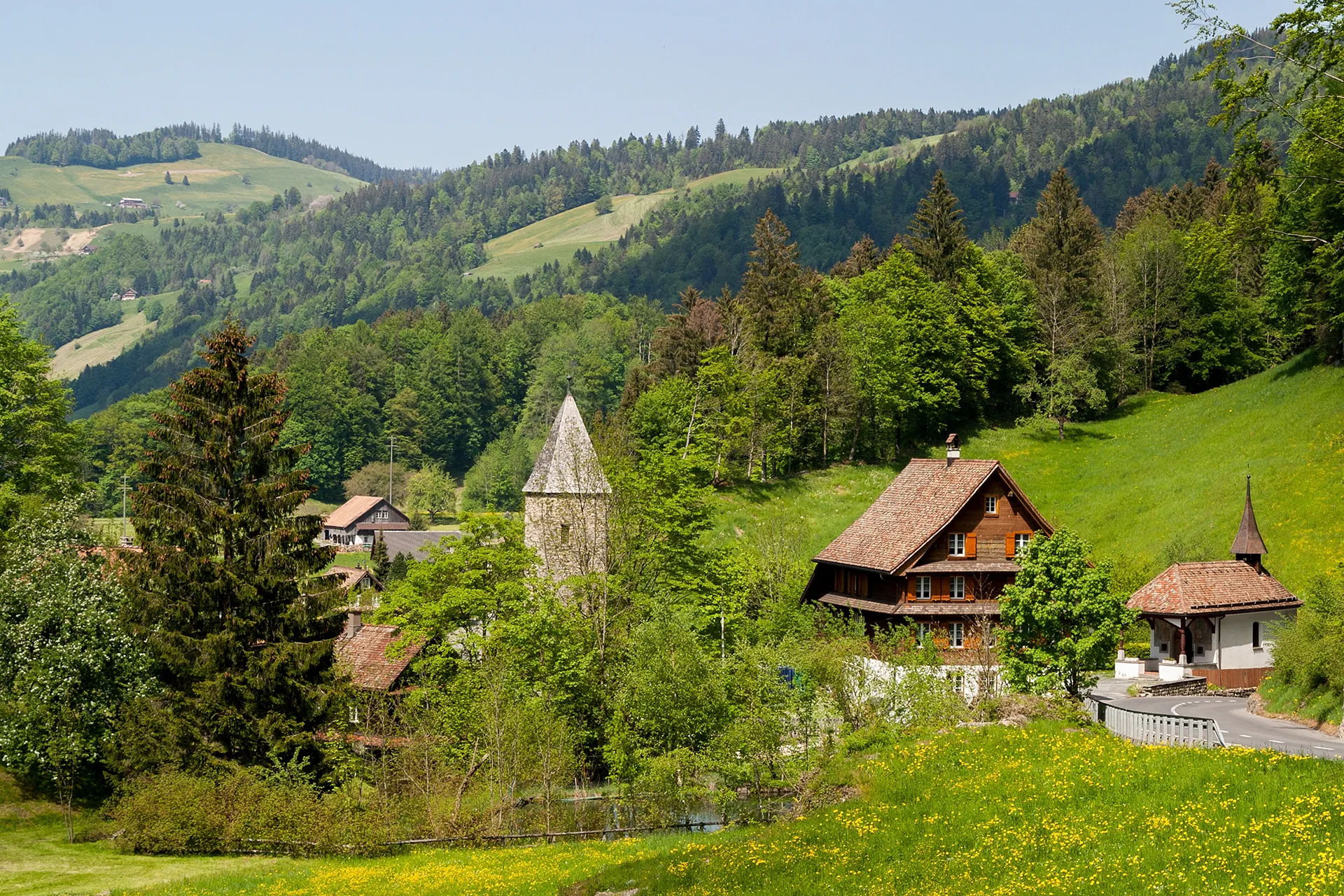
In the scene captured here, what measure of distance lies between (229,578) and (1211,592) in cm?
3854

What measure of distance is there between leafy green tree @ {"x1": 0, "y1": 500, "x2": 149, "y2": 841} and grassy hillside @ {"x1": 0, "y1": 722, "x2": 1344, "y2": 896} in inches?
429

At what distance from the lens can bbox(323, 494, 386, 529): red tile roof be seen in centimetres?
13962

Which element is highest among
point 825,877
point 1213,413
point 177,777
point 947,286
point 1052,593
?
point 947,286

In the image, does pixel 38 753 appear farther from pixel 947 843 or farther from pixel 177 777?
pixel 947 843

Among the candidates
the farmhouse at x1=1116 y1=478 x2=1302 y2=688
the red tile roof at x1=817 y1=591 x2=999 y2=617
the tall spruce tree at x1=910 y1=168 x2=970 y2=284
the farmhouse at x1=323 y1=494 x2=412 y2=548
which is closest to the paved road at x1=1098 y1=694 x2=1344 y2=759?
the farmhouse at x1=1116 y1=478 x2=1302 y2=688

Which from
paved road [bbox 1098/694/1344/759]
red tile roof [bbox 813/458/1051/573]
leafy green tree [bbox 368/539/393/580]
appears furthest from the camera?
leafy green tree [bbox 368/539/393/580]

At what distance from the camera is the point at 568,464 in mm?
53562

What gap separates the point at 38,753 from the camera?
127 ft

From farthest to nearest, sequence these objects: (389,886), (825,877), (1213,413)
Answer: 1. (1213,413)
2. (389,886)
3. (825,877)

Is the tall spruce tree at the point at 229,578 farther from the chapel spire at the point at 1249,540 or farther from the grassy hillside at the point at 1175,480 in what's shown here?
the chapel spire at the point at 1249,540

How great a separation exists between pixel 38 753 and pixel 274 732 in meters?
7.29

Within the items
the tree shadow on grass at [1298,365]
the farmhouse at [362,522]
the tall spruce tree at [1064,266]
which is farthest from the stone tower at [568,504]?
the farmhouse at [362,522]

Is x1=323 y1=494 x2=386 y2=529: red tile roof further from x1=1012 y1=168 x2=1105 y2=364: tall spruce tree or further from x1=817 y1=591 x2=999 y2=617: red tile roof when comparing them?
x1=817 y1=591 x2=999 y2=617: red tile roof

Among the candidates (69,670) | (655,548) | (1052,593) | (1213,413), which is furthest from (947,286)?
(69,670)
